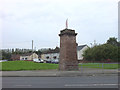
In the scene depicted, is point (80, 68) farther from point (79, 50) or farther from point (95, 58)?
point (79, 50)

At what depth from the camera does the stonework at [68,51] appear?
19.7 metres

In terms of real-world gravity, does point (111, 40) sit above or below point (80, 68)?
above

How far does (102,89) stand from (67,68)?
12061 millimetres

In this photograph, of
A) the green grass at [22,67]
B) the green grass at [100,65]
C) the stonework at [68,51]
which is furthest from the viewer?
the green grass at [22,67]

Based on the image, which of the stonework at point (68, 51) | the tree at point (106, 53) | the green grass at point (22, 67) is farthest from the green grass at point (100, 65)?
the tree at point (106, 53)

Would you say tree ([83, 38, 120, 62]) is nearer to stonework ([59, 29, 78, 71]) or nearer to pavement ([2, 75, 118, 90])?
stonework ([59, 29, 78, 71])

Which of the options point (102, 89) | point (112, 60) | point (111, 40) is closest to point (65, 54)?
point (102, 89)

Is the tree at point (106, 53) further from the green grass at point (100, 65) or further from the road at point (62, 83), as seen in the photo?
the road at point (62, 83)

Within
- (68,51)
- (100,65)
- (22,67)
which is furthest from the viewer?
(22,67)

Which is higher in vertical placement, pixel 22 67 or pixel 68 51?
pixel 68 51

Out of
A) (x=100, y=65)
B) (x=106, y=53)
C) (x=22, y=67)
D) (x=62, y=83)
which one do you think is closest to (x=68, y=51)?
(x=100, y=65)

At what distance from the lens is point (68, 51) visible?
19703 mm

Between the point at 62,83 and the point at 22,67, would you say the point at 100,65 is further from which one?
the point at 62,83

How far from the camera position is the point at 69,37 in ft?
65.5
